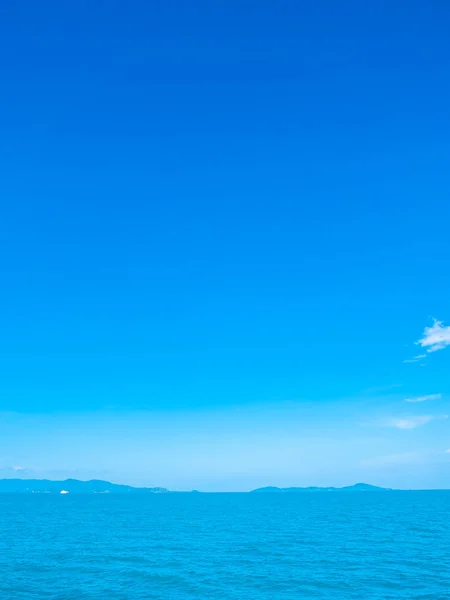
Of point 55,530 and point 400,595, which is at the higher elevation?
point 400,595

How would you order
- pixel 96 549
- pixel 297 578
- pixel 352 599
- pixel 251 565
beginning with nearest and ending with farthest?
1. pixel 352 599
2. pixel 297 578
3. pixel 251 565
4. pixel 96 549

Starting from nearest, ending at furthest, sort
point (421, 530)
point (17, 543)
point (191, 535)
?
point (17, 543) < point (191, 535) < point (421, 530)

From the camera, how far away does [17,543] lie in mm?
65750

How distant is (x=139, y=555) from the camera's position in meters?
55.6

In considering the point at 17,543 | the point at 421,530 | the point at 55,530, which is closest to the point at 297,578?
the point at 17,543

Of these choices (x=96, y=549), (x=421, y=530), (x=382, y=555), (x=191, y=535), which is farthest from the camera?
(x=421, y=530)

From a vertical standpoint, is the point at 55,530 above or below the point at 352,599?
below

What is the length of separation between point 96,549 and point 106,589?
23415 mm

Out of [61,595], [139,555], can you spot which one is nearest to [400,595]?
[61,595]

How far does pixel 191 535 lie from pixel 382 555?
1329 inches

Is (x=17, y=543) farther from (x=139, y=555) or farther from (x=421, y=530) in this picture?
(x=421, y=530)

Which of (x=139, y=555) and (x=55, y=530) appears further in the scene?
(x=55, y=530)

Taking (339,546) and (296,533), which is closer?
(339,546)

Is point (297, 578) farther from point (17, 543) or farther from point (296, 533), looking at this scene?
point (17, 543)
